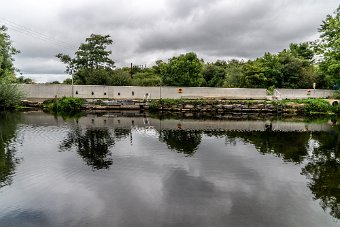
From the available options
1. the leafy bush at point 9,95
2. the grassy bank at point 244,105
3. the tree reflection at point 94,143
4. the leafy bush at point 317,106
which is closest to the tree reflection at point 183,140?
the tree reflection at point 94,143

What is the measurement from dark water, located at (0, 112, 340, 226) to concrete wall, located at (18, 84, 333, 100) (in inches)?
1096

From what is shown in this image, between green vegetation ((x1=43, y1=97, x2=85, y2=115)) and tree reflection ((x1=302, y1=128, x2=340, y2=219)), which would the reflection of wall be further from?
green vegetation ((x1=43, y1=97, x2=85, y2=115))

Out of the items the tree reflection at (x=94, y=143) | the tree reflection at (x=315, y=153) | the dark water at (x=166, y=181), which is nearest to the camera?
the dark water at (x=166, y=181)

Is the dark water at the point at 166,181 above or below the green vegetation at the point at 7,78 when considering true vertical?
below

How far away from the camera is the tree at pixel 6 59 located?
3972 centimetres

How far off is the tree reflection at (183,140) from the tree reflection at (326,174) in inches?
258

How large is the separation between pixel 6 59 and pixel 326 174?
4254 centimetres

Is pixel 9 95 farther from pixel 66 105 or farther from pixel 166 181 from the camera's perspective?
pixel 166 181

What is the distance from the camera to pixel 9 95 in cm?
4256

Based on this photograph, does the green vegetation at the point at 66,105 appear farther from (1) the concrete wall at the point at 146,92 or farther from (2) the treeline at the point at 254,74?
(2) the treeline at the point at 254,74

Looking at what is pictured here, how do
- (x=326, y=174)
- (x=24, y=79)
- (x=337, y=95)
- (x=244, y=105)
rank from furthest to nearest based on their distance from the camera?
1. (x=24, y=79)
2. (x=337, y=95)
3. (x=244, y=105)
4. (x=326, y=174)

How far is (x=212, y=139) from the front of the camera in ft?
73.9

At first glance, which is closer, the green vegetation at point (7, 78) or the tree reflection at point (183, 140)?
the tree reflection at point (183, 140)

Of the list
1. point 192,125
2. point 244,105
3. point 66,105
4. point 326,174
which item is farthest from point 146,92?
point 326,174
